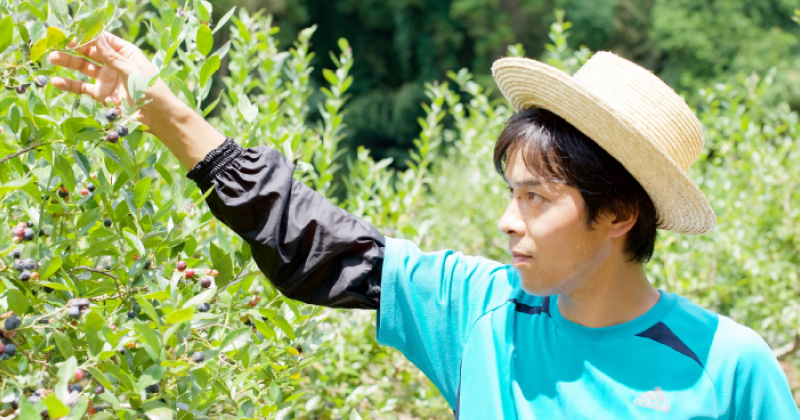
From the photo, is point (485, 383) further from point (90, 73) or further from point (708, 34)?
point (708, 34)

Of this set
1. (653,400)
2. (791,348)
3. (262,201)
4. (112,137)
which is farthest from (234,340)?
(791,348)

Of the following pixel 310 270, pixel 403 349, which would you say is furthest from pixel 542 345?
pixel 310 270

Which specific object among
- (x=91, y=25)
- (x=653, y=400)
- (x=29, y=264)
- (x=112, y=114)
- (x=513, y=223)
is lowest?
(x=653, y=400)

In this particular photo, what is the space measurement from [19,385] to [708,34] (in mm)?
25198

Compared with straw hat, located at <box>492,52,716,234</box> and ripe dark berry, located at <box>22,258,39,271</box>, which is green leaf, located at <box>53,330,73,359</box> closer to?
ripe dark berry, located at <box>22,258,39,271</box>

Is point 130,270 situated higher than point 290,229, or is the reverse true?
point 130,270

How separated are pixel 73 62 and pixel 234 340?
502 mm

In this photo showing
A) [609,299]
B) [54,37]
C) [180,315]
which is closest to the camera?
[180,315]

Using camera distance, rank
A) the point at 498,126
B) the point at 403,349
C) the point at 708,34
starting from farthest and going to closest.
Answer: the point at 708,34 < the point at 498,126 < the point at 403,349

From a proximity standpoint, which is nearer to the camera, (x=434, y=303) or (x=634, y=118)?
(x=634, y=118)

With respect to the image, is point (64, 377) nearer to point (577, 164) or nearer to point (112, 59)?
point (112, 59)

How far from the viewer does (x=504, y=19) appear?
77.7 ft

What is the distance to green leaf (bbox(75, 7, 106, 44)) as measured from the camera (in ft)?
3.62

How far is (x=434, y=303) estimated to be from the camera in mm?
1492
